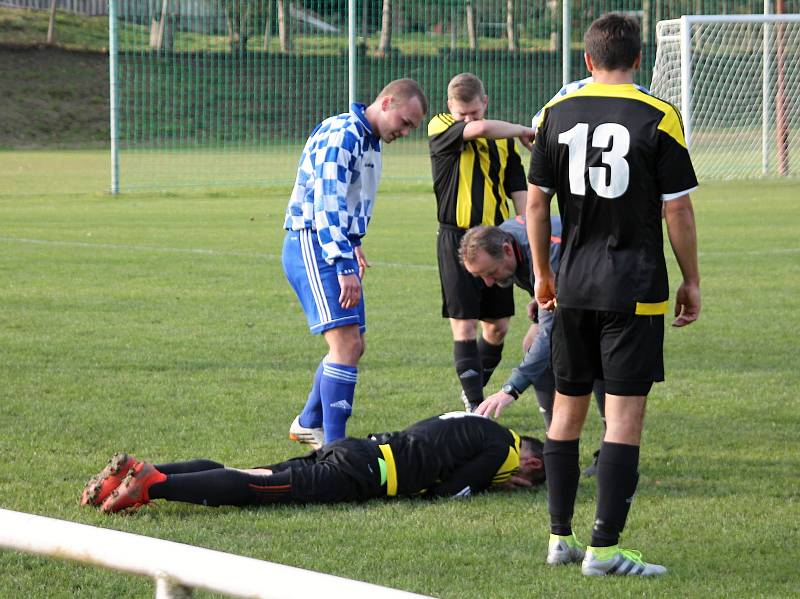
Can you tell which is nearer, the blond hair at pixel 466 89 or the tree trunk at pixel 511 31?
the blond hair at pixel 466 89

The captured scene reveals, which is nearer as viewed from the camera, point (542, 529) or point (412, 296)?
point (542, 529)

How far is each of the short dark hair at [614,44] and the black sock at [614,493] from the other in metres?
1.32

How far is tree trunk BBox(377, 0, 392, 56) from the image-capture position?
31670mm

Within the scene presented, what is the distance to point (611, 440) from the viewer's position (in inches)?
179

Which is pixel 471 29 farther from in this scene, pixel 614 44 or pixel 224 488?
pixel 614 44

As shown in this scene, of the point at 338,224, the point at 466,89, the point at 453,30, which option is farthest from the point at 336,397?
the point at 453,30

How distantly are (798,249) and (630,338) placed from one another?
1186cm

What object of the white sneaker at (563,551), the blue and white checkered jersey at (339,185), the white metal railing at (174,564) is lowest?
the white sneaker at (563,551)

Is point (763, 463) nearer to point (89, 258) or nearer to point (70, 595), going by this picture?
point (70, 595)

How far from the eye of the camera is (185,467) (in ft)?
17.6

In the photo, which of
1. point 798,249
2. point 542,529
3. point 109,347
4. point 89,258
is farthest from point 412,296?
point 542,529

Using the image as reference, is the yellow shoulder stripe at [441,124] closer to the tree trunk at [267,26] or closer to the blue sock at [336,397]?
the blue sock at [336,397]

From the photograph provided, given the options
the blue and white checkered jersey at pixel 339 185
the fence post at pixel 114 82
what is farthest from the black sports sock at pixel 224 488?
the fence post at pixel 114 82

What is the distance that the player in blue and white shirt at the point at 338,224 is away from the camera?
613 centimetres
